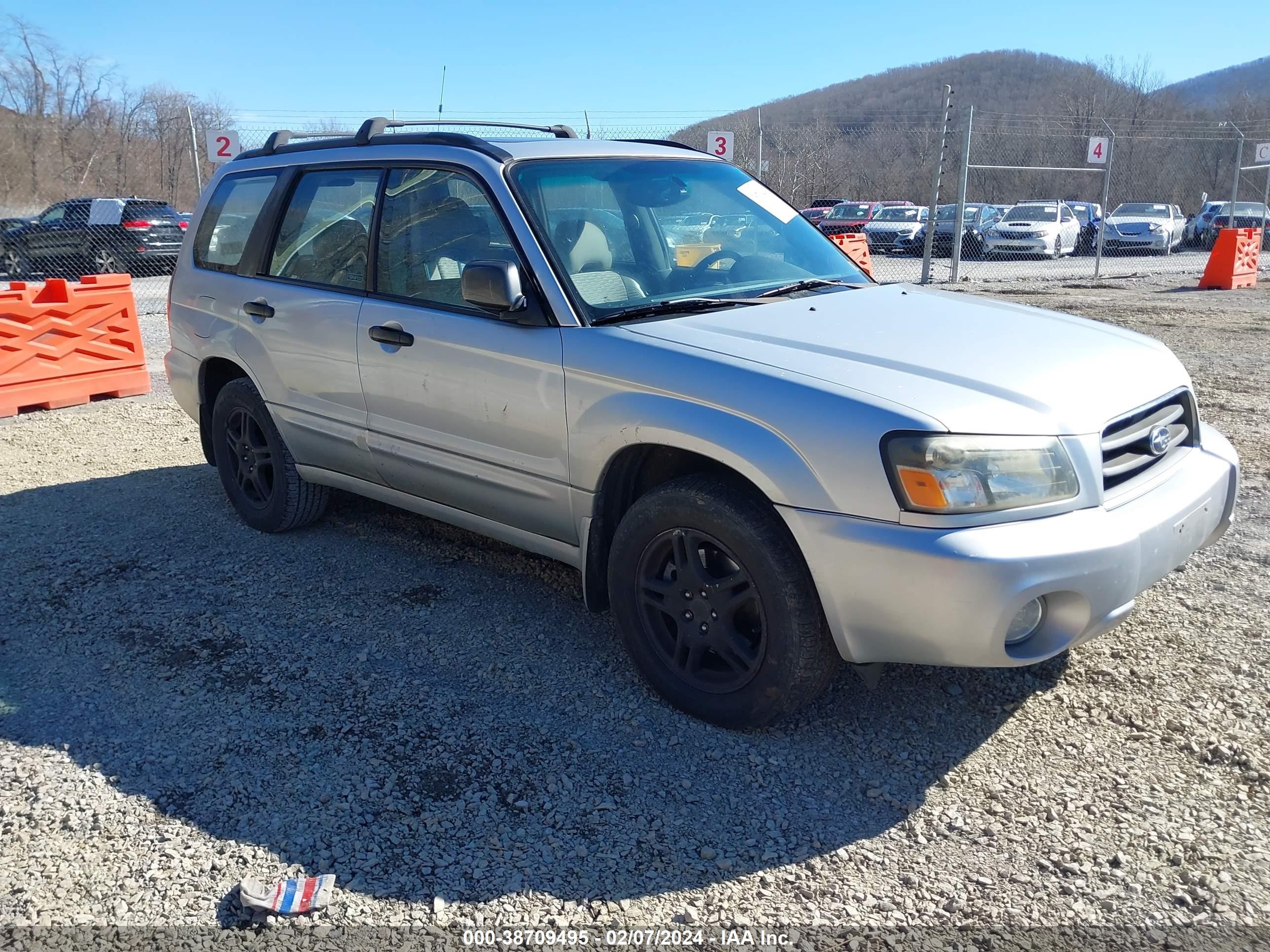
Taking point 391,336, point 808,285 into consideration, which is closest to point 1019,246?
point 808,285

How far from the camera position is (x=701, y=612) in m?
3.23

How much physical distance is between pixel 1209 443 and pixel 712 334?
1.79 meters

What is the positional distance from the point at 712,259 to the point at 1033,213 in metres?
23.0

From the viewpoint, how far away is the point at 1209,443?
3.52m

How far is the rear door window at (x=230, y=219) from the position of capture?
4992 mm

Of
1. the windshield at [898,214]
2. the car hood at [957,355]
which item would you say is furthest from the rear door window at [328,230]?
the windshield at [898,214]

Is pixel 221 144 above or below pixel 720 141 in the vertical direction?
below

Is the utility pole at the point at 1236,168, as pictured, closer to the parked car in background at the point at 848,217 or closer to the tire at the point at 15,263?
the parked car in background at the point at 848,217

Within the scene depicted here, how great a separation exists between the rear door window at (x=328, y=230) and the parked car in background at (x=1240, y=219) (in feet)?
85.3

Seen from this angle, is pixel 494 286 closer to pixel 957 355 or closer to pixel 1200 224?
pixel 957 355

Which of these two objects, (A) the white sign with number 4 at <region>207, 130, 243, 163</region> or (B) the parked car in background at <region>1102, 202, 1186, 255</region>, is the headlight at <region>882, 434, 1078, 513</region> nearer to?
(A) the white sign with number 4 at <region>207, 130, 243, 163</region>

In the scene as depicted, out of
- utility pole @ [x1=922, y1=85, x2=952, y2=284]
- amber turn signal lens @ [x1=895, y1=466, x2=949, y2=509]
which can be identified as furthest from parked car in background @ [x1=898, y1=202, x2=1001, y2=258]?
amber turn signal lens @ [x1=895, y1=466, x2=949, y2=509]

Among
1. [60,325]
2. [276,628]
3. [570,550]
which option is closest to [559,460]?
[570,550]

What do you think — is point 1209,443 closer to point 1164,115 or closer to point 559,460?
point 559,460
